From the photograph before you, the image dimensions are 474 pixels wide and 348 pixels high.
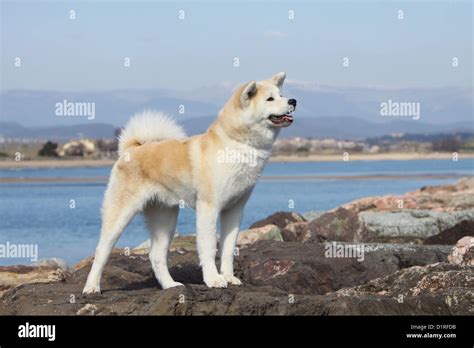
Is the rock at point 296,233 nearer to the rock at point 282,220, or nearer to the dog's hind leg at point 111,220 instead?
the rock at point 282,220

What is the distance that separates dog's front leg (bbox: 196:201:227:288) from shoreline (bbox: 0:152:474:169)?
190 ft

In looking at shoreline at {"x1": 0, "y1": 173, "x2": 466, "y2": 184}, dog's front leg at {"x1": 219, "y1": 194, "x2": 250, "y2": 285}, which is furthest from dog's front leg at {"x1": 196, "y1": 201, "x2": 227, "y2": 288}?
shoreline at {"x1": 0, "y1": 173, "x2": 466, "y2": 184}

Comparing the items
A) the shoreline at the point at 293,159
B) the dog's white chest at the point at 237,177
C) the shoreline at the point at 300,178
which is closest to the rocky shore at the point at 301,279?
the dog's white chest at the point at 237,177

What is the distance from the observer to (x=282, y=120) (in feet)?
34.2

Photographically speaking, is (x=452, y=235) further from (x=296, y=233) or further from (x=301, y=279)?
(x=301, y=279)

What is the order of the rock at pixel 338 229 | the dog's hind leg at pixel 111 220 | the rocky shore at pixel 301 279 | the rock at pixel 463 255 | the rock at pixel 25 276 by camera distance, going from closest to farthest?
the rocky shore at pixel 301 279, the dog's hind leg at pixel 111 220, the rock at pixel 463 255, the rock at pixel 25 276, the rock at pixel 338 229

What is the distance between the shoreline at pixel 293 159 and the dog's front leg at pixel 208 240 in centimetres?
5792

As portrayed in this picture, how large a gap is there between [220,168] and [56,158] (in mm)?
65857

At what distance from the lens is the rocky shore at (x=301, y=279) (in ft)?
31.9

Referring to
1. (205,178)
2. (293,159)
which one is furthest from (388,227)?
(293,159)

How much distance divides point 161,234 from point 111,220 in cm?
62

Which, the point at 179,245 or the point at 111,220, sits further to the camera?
the point at 179,245

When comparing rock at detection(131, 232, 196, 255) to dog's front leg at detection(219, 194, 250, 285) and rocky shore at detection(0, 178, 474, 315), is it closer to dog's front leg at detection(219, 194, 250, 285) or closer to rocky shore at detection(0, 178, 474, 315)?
rocky shore at detection(0, 178, 474, 315)

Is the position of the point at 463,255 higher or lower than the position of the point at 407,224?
lower
